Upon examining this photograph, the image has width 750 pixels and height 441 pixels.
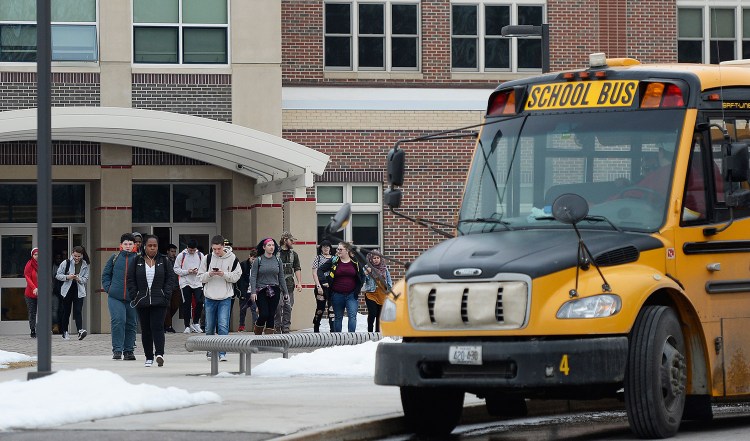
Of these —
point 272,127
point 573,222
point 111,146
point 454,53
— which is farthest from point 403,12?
point 573,222

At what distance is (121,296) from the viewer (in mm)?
19922

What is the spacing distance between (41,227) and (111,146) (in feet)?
52.1

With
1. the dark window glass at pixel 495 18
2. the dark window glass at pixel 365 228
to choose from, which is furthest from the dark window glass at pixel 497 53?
the dark window glass at pixel 365 228

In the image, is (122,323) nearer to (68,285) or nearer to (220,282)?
(220,282)

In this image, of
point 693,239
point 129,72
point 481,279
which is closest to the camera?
point 481,279

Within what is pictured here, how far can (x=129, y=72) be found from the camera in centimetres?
2858

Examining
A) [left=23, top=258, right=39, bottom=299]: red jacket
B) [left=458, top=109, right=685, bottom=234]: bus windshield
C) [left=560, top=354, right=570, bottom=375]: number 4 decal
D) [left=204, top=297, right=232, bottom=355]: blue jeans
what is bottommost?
[left=204, top=297, right=232, bottom=355]: blue jeans

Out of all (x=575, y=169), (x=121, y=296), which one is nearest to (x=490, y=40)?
(x=121, y=296)

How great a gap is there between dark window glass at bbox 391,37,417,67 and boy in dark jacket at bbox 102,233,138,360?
1256 cm

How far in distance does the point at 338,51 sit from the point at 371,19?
39.1 inches

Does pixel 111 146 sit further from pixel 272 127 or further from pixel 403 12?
pixel 403 12

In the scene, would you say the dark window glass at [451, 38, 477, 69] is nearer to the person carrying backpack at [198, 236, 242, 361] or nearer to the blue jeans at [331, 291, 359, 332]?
the blue jeans at [331, 291, 359, 332]

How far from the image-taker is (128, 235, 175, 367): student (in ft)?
63.0

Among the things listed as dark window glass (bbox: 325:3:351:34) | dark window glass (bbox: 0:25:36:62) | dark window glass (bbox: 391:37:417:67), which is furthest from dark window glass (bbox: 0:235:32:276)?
dark window glass (bbox: 391:37:417:67)
